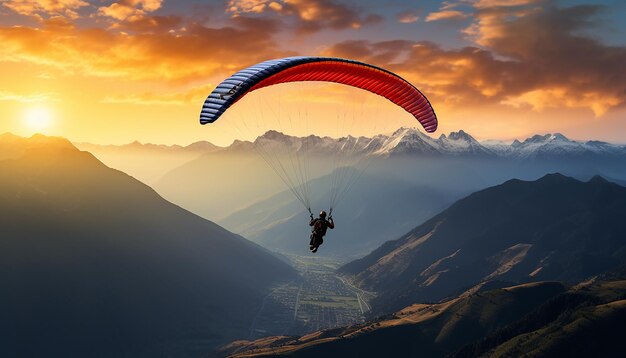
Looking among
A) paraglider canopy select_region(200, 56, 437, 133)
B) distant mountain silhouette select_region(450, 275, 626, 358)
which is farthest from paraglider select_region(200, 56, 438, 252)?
distant mountain silhouette select_region(450, 275, 626, 358)

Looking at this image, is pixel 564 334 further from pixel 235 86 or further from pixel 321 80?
pixel 235 86

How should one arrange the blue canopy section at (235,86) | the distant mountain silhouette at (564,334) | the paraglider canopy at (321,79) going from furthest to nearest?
the distant mountain silhouette at (564,334)
the paraglider canopy at (321,79)
the blue canopy section at (235,86)

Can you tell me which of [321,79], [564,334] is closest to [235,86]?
[321,79]

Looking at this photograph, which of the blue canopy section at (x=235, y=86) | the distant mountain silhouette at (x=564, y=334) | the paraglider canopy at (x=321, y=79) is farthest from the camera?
the distant mountain silhouette at (x=564, y=334)

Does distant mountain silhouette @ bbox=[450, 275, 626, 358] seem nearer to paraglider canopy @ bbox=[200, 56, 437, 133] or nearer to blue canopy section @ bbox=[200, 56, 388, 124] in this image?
paraglider canopy @ bbox=[200, 56, 437, 133]

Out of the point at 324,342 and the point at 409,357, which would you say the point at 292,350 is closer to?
the point at 324,342

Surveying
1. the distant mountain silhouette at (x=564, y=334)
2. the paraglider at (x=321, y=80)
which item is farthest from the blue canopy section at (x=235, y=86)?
the distant mountain silhouette at (x=564, y=334)

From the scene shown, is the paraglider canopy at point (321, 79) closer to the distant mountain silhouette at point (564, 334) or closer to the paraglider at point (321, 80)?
the paraglider at point (321, 80)
